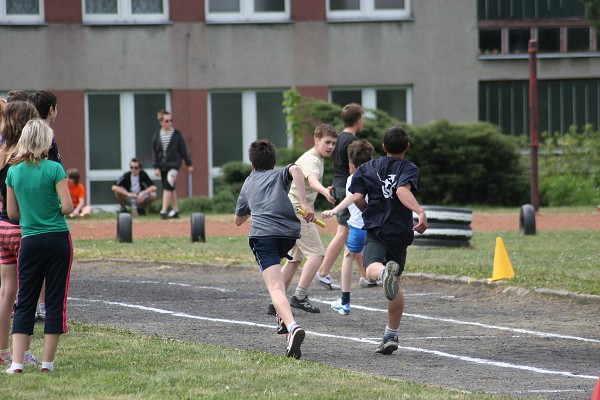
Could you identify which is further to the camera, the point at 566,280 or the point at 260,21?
the point at 260,21

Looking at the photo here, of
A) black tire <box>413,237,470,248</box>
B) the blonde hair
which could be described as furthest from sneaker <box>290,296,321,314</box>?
black tire <box>413,237,470,248</box>

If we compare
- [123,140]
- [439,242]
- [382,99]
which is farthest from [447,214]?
[123,140]

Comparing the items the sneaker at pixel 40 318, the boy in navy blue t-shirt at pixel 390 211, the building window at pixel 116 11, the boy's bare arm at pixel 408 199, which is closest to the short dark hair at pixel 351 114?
the boy in navy blue t-shirt at pixel 390 211

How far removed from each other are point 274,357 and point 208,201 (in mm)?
19727

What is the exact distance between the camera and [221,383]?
7.72 m

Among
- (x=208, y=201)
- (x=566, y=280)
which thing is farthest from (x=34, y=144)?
(x=208, y=201)

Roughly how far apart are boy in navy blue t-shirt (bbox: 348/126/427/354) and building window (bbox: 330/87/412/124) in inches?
899

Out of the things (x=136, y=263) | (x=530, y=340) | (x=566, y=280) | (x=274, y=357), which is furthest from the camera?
(x=136, y=263)

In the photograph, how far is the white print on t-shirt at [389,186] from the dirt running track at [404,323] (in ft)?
4.12

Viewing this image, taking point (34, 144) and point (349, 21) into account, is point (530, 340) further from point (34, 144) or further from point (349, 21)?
point (349, 21)

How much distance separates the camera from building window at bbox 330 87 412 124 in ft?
107

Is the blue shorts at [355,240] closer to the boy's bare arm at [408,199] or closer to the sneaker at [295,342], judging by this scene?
the boy's bare arm at [408,199]

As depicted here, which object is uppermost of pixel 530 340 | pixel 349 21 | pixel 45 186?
pixel 349 21

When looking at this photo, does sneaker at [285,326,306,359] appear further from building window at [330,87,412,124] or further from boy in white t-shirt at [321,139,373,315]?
building window at [330,87,412,124]
